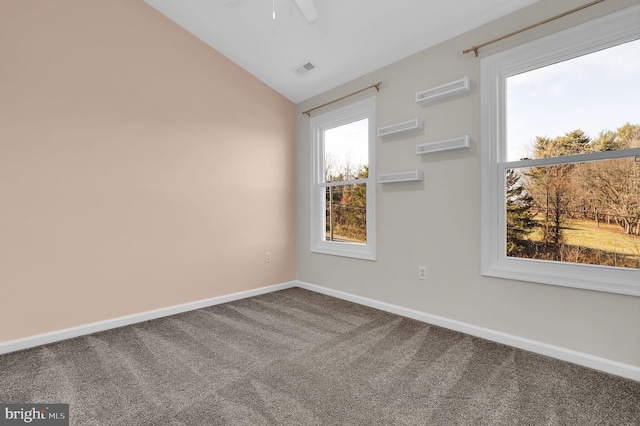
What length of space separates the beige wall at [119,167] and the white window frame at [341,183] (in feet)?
2.12

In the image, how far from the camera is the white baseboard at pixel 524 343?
6.44 feet

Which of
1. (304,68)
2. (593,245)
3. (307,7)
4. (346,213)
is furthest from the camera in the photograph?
(346,213)

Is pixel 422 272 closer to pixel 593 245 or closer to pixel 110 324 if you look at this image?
pixel 593 245

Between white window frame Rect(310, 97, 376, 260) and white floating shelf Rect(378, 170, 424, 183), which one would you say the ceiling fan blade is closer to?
white window frame Rect(310, 97, 376, 260)

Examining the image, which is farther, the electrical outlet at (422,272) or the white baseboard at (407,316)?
the electrical outlet at (422,272)

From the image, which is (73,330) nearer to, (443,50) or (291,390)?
(291,390)

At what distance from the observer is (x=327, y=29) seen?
296 cm

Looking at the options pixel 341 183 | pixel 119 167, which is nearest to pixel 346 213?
pixel 341 183

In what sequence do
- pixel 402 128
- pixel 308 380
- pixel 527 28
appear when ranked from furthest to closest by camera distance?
pixel 402 128
pixel 527 28
pixel 308 380

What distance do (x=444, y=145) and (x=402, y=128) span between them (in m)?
0.47

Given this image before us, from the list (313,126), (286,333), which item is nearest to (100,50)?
(313,126)

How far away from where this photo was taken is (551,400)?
1.70 meters

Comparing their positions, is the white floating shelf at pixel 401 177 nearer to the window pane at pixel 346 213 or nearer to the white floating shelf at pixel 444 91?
the window pane at pixel 346 213

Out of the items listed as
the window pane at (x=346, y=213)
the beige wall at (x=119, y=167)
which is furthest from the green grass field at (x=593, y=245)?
the beige wall at (x=119, y=167)
